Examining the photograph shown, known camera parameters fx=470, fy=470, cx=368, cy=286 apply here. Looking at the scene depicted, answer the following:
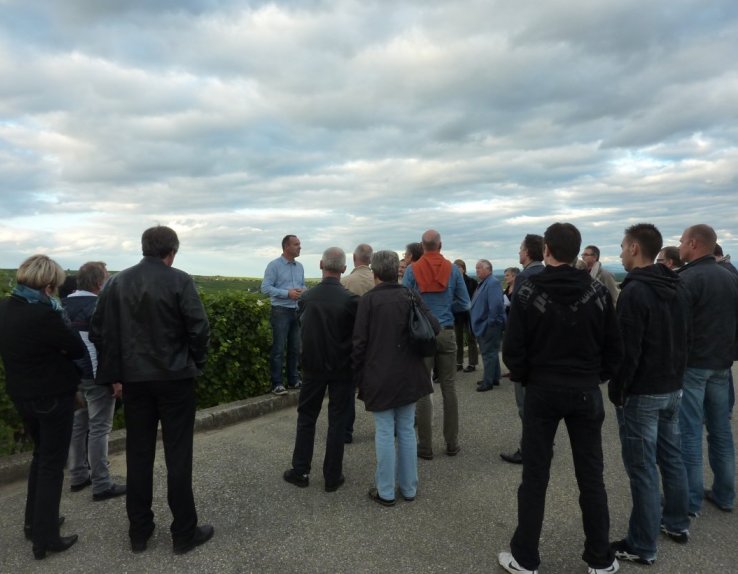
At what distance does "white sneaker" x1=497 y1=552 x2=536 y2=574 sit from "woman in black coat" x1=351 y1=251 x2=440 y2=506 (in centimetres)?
108

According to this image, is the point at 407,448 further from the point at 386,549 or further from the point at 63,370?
the point at 63,370

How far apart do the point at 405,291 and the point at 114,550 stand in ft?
9.71

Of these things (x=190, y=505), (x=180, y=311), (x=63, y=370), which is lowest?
(x=190, y=505)

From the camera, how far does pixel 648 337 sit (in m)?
3.18

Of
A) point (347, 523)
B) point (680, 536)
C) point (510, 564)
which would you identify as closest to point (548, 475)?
point (510, 564)

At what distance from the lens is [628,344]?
10.3 feet

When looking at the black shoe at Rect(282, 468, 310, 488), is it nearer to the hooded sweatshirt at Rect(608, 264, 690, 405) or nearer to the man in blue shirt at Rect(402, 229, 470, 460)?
the man in blue shirt at Rect(402, 229, 470, 460)

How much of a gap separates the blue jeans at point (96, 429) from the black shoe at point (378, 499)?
2294 millimetres

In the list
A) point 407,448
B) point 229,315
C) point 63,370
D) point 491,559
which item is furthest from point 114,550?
point 229,315

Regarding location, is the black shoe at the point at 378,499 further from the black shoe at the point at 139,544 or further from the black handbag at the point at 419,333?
the black shoe at the point at 139,544

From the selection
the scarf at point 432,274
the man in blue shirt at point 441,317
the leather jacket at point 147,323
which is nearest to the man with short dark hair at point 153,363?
the leather jacket at point 147,323

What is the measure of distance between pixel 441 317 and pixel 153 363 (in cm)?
307

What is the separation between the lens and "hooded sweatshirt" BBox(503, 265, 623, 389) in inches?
115

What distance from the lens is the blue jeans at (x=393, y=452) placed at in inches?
159
